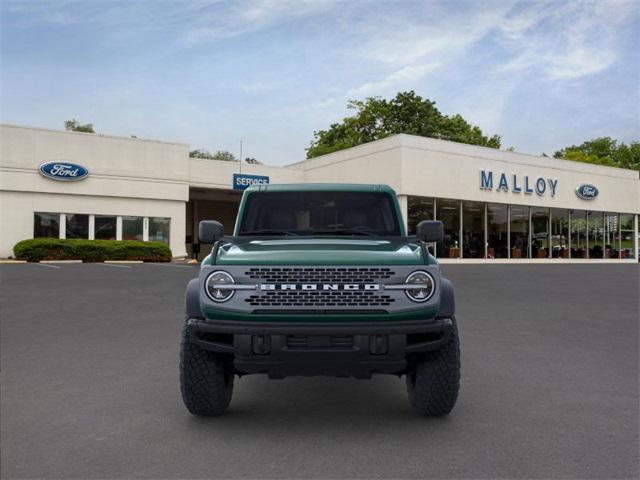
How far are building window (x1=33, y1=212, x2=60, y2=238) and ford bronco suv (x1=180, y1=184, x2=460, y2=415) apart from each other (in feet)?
104

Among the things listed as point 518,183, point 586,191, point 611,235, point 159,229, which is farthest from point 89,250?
point 611,235

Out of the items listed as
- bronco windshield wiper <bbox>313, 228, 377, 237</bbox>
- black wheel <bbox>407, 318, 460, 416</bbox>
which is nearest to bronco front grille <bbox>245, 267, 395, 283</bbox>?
black wheel <bbox>407, 318, 460, 416</bbox>

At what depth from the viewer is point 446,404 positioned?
440cm

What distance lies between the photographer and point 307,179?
135 feet

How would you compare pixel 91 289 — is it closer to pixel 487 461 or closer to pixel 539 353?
pixel 539 353

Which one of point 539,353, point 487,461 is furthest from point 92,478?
point 539,353

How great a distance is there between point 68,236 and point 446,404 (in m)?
32.7

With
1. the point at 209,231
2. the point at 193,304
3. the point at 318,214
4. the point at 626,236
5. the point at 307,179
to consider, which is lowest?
the point at 193,304

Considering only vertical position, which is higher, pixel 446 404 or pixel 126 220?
pixel 126 220

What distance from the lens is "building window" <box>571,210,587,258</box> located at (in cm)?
4391

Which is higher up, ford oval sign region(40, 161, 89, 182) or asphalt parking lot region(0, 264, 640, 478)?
ford oval sign region(40, 161, 89, 182)

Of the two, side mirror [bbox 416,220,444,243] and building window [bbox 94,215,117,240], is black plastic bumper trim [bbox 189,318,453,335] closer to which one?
side mirror [bbox 416,220,444,243]

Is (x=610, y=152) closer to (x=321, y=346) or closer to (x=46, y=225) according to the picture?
(x=46, y=225)

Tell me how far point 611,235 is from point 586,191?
6.46 metres
